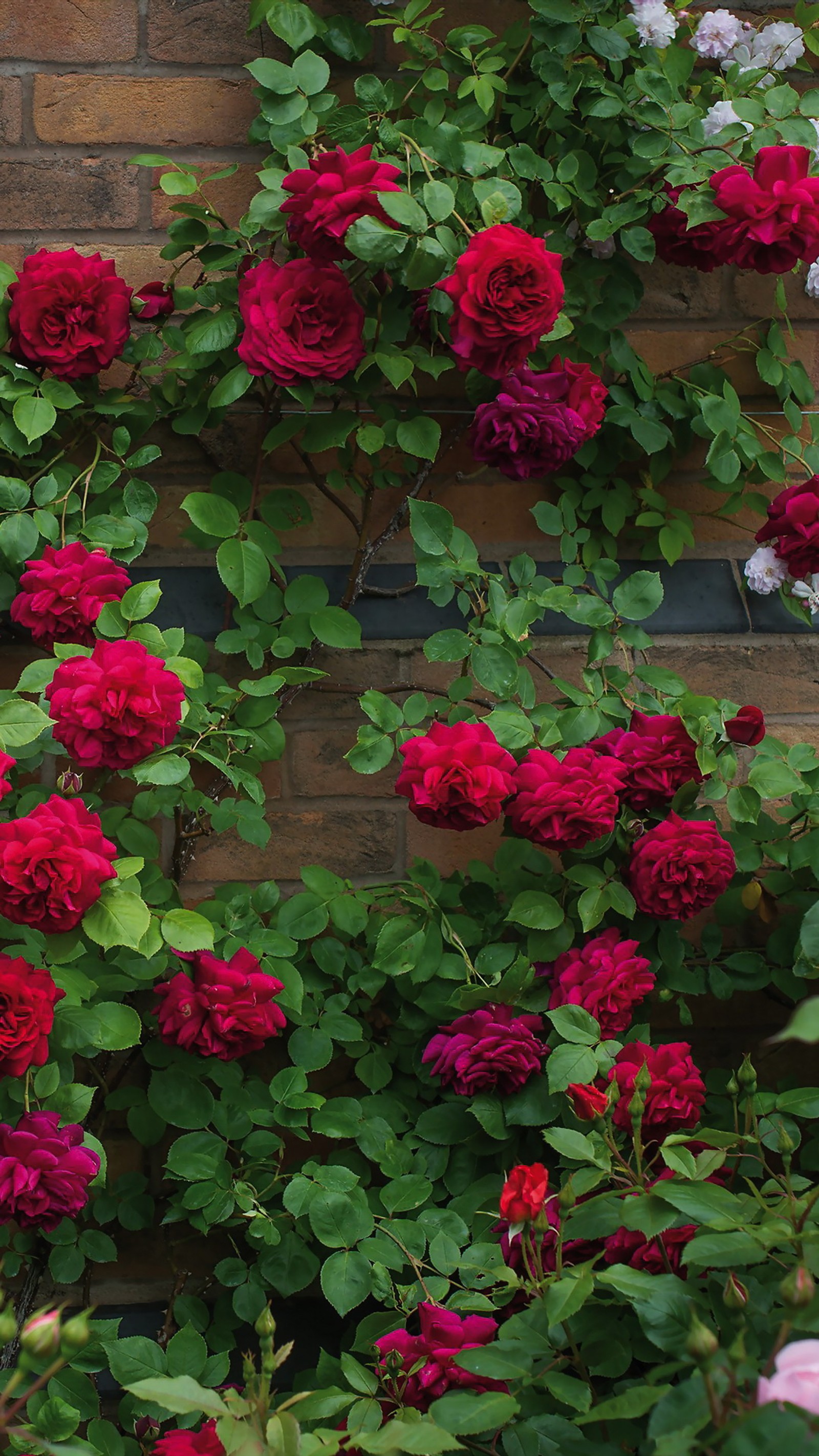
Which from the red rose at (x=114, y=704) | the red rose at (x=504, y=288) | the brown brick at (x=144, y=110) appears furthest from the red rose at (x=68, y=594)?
the brown brick at (x=144, y=110)

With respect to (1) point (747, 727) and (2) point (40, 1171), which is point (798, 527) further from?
(2) point (40, 1171)

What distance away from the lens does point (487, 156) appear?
3.38 ft

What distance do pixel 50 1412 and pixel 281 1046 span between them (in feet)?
1.47

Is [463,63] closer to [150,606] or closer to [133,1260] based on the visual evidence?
[150,606]

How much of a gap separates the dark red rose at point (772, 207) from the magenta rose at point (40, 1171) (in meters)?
0.96

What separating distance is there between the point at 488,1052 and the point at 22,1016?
0.39 meters

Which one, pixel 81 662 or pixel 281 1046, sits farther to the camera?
pixel 281 1046

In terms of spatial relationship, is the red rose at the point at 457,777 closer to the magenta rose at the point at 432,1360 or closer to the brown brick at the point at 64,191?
the magenta rose at the point at 432,1360

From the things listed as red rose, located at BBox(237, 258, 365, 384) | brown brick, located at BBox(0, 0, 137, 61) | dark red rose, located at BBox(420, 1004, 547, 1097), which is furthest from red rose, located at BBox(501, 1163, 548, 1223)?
brown brick, located at BBox(0, 0, 137, 61)

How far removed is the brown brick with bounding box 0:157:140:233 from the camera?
1.18 meters

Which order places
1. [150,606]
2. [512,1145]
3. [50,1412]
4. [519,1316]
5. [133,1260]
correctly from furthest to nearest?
[133,1260] → [512,1145] → [150,606] → [50,1412] → [519,1316]

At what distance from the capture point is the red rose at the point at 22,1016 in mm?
807

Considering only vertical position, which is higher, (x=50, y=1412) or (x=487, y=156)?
(x=487, y=156)

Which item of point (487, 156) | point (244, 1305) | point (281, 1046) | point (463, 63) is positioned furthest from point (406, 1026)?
point (463, 63)
